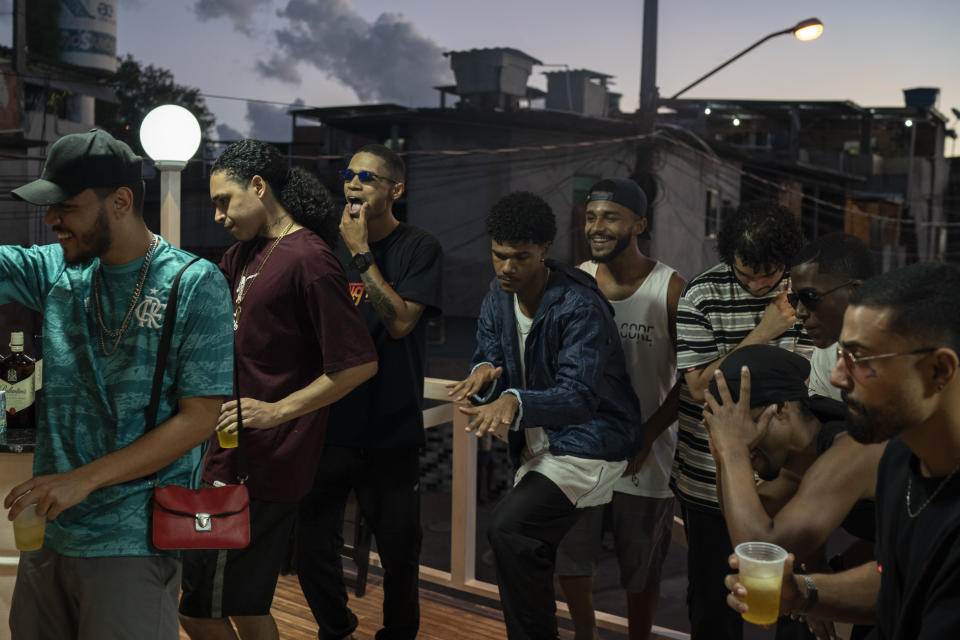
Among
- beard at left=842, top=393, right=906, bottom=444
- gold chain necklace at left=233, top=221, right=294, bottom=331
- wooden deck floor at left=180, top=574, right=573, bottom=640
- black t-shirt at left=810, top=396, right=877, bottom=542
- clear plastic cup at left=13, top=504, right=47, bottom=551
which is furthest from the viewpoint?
wooden deck floor at left=180, top=574, right=573, bottom=640

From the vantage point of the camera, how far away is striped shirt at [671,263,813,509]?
3.17 m

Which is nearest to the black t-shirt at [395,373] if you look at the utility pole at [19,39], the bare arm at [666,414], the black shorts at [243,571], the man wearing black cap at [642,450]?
the black shorts at [243,571]

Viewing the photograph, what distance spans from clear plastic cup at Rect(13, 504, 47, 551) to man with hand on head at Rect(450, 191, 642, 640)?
1276 mm

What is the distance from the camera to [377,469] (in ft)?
10.9

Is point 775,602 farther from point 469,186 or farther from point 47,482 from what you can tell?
point 469,186

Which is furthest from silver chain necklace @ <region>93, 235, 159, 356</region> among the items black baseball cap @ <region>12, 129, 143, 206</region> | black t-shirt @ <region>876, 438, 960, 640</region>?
black t-shirt @ <region>876, 438, 960, 640</region>

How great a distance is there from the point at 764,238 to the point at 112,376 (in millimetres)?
2151

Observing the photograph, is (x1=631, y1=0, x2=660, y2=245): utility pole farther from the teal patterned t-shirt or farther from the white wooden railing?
the teal patterned t-shirt

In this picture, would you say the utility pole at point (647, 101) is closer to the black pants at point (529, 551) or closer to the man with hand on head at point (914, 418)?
the black pants at point (529, 551)

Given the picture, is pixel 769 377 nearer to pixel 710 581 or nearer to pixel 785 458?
pixel 785 458

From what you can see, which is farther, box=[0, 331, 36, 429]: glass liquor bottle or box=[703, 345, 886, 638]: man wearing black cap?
box=[0, 331, 36, 429]: glass liquor bottle

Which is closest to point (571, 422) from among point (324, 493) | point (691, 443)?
point (691, 443)

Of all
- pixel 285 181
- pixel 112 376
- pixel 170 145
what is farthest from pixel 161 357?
pixel 170 145

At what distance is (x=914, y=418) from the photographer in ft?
5.48
